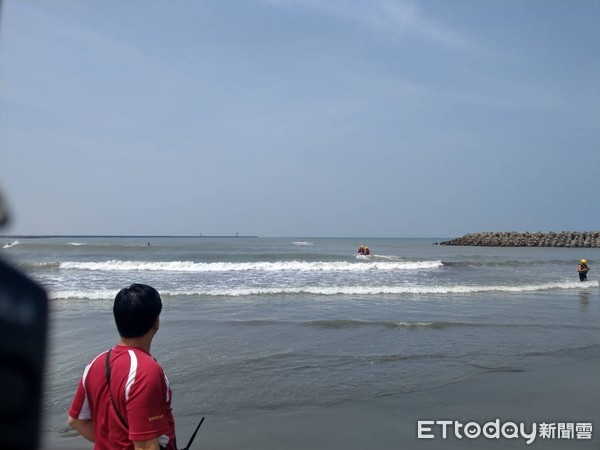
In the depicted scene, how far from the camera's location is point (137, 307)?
7.92 ft

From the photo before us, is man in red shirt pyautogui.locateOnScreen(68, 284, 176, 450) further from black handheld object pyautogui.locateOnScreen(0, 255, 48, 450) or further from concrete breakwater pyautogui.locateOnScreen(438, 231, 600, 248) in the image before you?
concrete breakwater pyautogui.locateOnScreen(438, 231, 600, 248)

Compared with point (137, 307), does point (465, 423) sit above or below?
below

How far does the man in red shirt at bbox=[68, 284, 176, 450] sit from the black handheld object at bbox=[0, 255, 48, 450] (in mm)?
214

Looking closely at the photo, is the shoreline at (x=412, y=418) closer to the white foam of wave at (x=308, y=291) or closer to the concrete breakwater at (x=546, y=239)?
the white foam of wave at (x=308, y=291)

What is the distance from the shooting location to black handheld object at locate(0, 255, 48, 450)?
1928mm

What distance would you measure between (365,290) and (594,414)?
11.7 meters

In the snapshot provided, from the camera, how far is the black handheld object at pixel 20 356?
1.93 m

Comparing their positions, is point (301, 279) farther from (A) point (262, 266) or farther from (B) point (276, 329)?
(B) point (276, 329)

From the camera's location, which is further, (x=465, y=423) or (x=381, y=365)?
(x=381, y=365)

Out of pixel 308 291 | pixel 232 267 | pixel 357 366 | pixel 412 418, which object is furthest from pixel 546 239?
pixel 412 418

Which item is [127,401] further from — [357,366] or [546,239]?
[546,239]

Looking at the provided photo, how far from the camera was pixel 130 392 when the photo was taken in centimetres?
227

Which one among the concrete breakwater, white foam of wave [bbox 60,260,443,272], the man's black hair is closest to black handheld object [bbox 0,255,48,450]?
the man's black hair

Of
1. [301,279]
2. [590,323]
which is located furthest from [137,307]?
[301,279]
